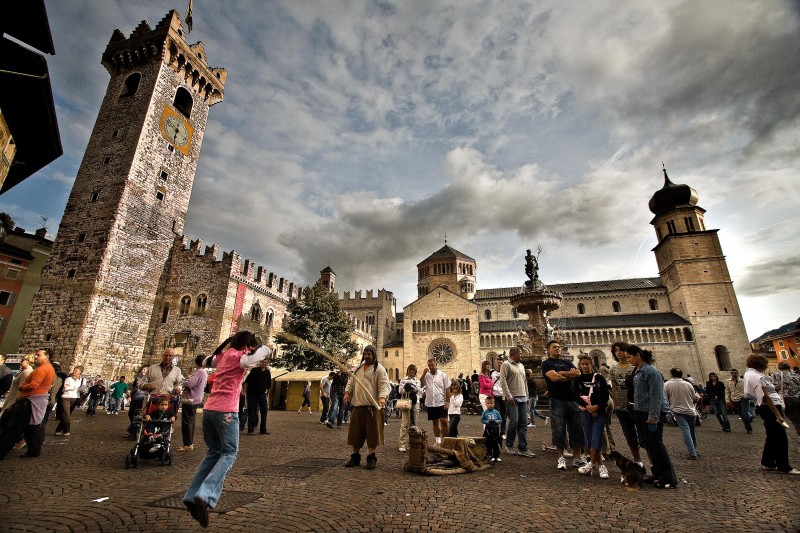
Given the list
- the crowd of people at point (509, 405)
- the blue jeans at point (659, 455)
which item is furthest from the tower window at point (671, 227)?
the blue jeans at point (659, 455)

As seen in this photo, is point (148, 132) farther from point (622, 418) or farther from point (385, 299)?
point (385, 299)

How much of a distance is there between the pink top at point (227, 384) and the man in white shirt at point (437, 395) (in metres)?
4.67

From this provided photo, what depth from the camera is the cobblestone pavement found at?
3277 mm

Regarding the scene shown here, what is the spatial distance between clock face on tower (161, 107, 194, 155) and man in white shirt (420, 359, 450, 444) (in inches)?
1071

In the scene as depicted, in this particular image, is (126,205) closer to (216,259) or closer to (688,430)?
(216,259)

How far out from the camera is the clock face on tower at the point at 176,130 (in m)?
25.6

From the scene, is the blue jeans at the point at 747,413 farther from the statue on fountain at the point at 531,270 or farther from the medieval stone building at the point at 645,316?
the medieval stone building at the point at 645,316

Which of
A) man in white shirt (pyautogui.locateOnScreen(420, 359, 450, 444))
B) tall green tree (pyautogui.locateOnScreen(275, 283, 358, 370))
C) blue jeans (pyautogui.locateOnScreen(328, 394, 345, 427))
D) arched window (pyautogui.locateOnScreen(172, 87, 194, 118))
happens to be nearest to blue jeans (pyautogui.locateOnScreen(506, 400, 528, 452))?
man in white shirt (pyautogui.locateOnScreen(420, 359, 450, 444))

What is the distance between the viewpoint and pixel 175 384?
6738 millimetres

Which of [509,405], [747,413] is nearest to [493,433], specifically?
[509,405]

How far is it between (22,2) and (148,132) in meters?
20.2

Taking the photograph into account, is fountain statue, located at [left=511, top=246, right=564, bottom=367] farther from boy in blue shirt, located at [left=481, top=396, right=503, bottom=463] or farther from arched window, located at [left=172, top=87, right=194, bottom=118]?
arched window, located at [left=172, top=87, right=194, bottom=118]

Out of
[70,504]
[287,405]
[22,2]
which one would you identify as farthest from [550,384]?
[287,405]

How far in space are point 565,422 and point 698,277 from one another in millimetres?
49497
